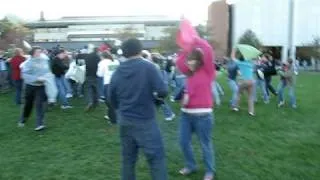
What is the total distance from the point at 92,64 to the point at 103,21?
111 metres

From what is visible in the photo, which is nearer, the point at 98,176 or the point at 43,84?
the point at 98,176

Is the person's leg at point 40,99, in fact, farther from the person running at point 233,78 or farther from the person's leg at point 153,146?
the person running at point 233,78

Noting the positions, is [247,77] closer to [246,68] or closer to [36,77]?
[246,68]

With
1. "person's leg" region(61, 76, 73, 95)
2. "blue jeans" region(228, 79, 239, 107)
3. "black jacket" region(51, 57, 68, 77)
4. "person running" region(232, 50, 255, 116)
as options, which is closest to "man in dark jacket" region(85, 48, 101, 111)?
"black jacket" region(51, 57, 68, 77)

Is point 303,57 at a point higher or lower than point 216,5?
lower

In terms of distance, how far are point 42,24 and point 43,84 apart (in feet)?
362

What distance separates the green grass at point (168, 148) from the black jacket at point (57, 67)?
1255mm

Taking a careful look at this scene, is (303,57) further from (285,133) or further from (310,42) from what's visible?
(285,133)

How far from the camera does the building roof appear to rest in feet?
380

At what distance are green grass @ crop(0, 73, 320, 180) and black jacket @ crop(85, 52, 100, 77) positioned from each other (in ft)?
3.14

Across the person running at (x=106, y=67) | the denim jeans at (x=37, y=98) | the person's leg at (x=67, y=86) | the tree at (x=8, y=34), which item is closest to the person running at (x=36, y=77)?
the denim jeans at (x=37, y=98)

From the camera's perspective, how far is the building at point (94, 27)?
10406 cm

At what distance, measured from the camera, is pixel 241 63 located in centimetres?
1180

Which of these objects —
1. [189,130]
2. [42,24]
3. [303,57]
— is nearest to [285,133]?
[189,130]
